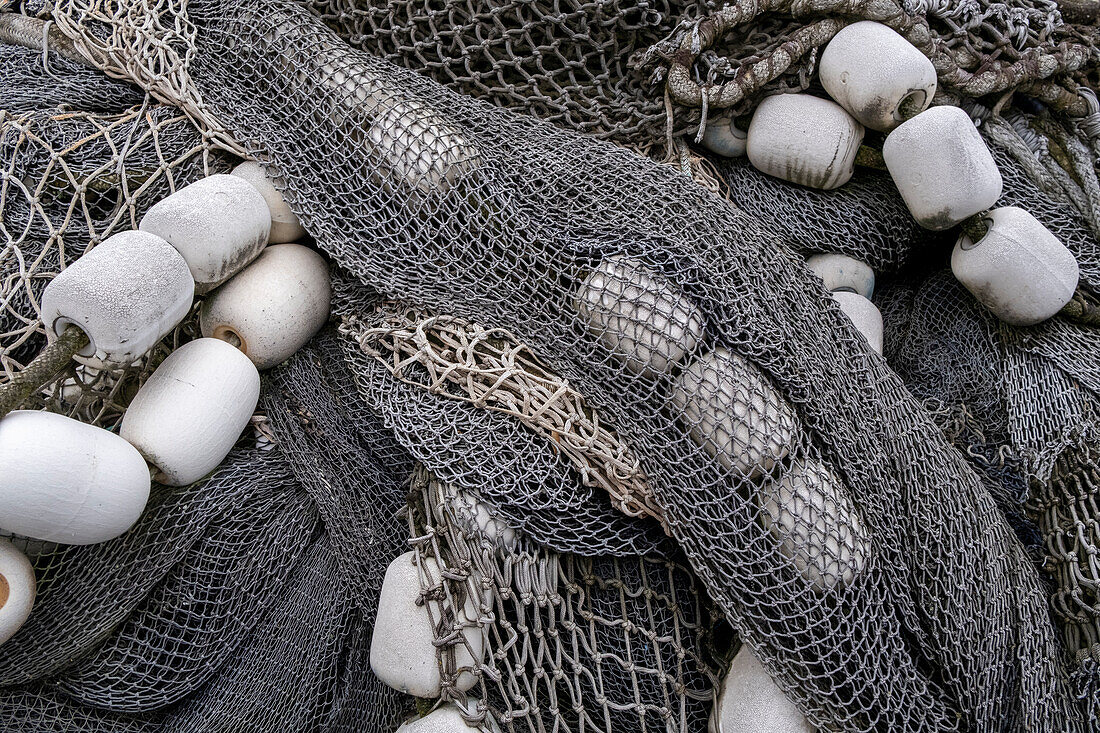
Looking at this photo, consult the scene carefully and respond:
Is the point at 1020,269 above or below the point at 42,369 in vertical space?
above

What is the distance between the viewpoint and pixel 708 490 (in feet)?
3.53

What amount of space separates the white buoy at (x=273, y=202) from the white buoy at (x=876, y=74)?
93cm

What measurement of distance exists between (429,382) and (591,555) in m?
0.32

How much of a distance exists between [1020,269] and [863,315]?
0.80 ft

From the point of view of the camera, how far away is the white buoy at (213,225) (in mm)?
1168

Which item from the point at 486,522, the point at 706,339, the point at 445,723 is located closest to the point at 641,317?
the point at 706,339

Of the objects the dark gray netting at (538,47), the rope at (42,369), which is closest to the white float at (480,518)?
the rope at (42,369)

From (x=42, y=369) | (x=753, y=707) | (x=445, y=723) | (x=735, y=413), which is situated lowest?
(x=445, y=723)

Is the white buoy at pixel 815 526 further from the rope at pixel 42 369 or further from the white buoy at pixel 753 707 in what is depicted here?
the rope at pixel 42 369

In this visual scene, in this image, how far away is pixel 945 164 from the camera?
1352 millimetres

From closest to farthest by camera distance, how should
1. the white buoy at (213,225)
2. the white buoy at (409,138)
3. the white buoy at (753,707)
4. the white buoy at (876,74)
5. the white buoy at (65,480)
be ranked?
the white buoy at (65,480) < the white buoy at (753,707) < the white buoy at (213,225) < the white buoy at (409,138) < the white buoy at (876,74)

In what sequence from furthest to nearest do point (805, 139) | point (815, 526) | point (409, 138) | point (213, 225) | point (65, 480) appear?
point (805, 139)
point (409, 138)
point (213, 225)
point (815, 526)
point (65, 480)

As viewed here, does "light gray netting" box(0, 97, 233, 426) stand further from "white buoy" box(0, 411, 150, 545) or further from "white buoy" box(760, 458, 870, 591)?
"white buoy" box(760, 458, 870, 591)

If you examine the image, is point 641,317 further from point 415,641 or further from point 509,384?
point 415,641
